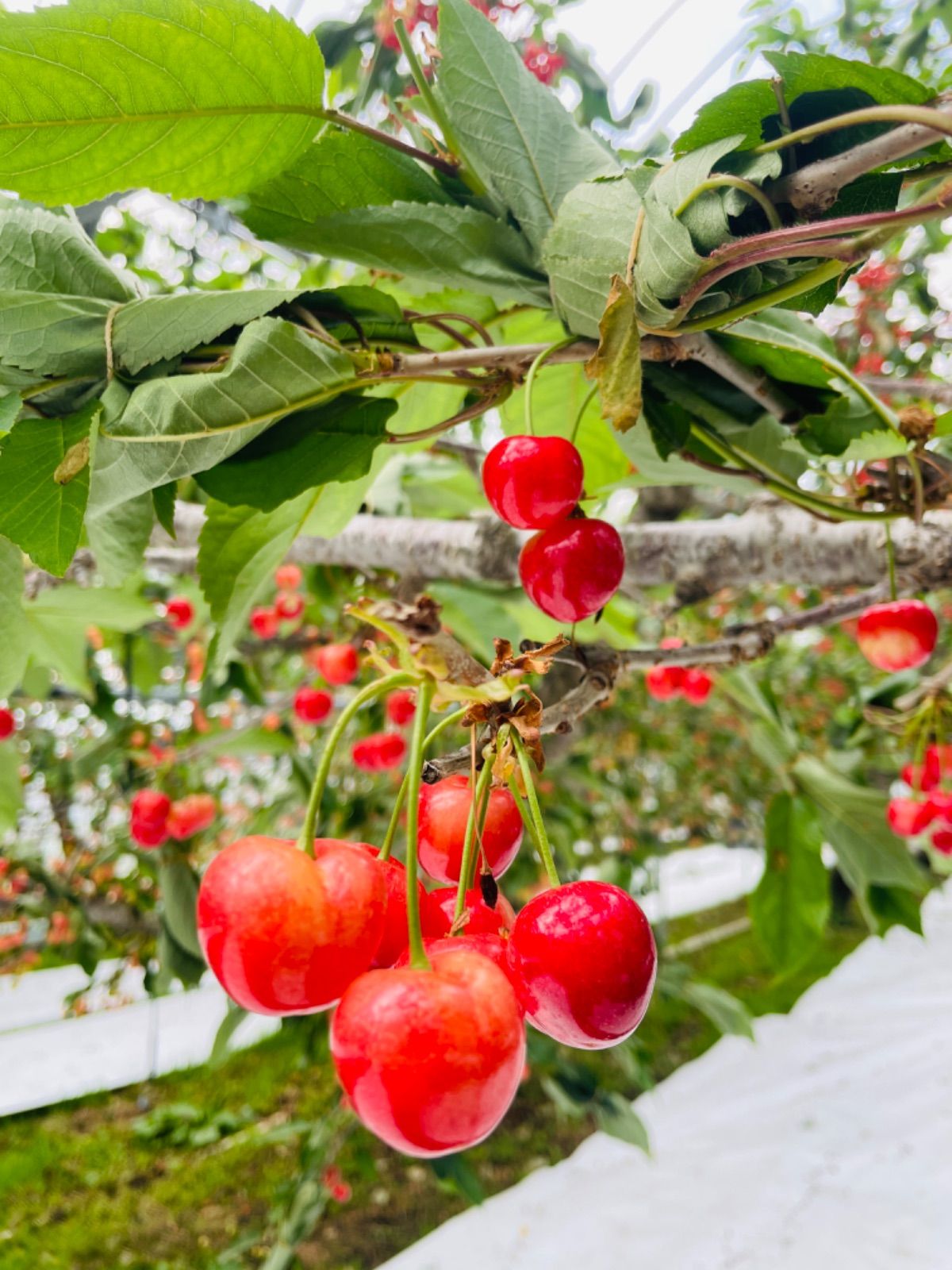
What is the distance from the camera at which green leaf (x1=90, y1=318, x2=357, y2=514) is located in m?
0.36

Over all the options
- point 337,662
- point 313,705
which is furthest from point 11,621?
point 313,705

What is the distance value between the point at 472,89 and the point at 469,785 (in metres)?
0.35

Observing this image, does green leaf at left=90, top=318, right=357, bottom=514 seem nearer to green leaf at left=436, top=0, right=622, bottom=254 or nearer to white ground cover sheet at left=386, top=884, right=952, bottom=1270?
green leaf at left=436, top=0, right=622, bottom=254

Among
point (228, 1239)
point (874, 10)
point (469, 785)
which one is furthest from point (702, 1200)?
point (874, 10)

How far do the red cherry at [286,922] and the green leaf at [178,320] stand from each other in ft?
0.76

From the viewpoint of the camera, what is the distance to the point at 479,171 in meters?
0.45

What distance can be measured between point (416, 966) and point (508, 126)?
16.1 inches

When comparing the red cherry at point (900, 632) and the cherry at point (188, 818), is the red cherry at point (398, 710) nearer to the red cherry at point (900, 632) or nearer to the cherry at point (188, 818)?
the cherry at point (188, 818)

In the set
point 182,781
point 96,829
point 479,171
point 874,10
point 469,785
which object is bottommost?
point 96,829

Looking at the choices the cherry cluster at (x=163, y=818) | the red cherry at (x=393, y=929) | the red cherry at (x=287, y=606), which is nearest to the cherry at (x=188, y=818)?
the cherry cluster at (x=163, y=818)

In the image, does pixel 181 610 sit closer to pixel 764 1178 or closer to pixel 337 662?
pixel 337 662

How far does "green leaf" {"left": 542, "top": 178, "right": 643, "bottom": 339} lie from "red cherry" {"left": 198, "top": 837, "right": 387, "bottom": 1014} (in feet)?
0.92

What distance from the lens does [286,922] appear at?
→ 0.90 feet

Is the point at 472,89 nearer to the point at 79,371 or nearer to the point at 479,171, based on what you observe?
the point at 479,171
